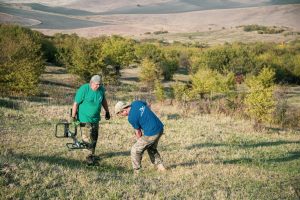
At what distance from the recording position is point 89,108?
10.5 metres

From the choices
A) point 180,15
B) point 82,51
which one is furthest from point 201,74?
point 180,15

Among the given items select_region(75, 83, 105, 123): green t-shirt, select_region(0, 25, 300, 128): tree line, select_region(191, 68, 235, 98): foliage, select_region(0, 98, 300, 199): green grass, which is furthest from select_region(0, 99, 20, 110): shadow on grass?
select_region(191, 68, 235, 98): foliage

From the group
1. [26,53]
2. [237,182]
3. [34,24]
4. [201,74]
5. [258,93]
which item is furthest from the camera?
[34,24]

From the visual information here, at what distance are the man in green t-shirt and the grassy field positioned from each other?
726 millimetres

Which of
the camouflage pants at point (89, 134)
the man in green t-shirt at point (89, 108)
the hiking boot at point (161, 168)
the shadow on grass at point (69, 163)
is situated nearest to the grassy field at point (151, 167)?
the shadow on grass at point (69, 163)

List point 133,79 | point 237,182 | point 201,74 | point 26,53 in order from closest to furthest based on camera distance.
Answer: point 237,182 → point 26,53 → point 201,74 → point 133,79

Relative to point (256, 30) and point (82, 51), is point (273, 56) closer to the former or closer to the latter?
point (82, 51)

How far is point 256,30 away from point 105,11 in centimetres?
6614

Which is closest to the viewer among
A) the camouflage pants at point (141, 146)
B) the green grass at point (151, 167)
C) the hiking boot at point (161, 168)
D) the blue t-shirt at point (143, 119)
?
the green grass at point (151, 167)

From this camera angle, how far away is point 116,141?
1407 centimetres

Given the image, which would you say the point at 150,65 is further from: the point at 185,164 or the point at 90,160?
the point at 90,160

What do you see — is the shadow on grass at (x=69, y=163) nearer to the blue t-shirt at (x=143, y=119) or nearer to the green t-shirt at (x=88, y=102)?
the green t-shirt at (x=88, y=102)

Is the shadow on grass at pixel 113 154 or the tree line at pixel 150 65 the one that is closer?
the shadow on grass at pixel 113 154

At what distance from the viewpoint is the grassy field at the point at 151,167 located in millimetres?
7844
